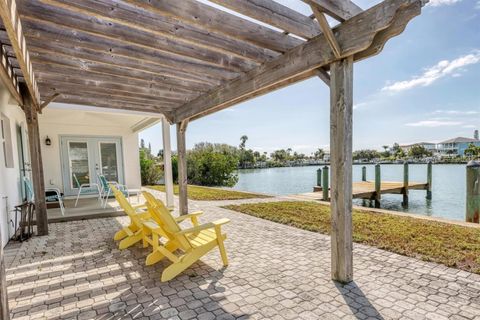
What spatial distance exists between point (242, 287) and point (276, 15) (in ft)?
8.67

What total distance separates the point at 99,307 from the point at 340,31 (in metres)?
3.40

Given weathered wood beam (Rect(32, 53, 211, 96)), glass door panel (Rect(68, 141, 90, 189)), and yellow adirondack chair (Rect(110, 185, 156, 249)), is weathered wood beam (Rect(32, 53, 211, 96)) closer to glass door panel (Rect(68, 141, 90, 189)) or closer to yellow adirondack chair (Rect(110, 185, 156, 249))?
yellow adirondack chair (Rect(110, 185, 156, 249))

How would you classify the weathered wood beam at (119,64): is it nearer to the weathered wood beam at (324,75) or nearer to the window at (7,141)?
the weathered wood beam at (324,75)

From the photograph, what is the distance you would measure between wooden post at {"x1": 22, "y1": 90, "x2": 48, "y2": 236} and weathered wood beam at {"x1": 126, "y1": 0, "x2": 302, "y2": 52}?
3954 millimetres

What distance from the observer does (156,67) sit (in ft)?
10.7

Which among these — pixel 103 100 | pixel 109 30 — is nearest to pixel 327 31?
pixel 109 30

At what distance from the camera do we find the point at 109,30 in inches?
89.4

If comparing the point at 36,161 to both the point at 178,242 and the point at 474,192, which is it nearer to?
the point at 178,242

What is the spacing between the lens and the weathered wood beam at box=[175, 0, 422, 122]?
1.91 metres

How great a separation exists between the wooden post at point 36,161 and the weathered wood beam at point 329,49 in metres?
3.60

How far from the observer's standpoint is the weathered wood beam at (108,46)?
2289 millimetres

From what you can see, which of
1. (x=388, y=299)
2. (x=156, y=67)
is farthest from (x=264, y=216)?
(x=156, y=67)

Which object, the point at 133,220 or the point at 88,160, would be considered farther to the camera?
the point at 88,160

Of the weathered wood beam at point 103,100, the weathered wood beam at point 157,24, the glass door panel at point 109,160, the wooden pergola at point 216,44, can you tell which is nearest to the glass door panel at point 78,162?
the glass door panel at point 109,160
